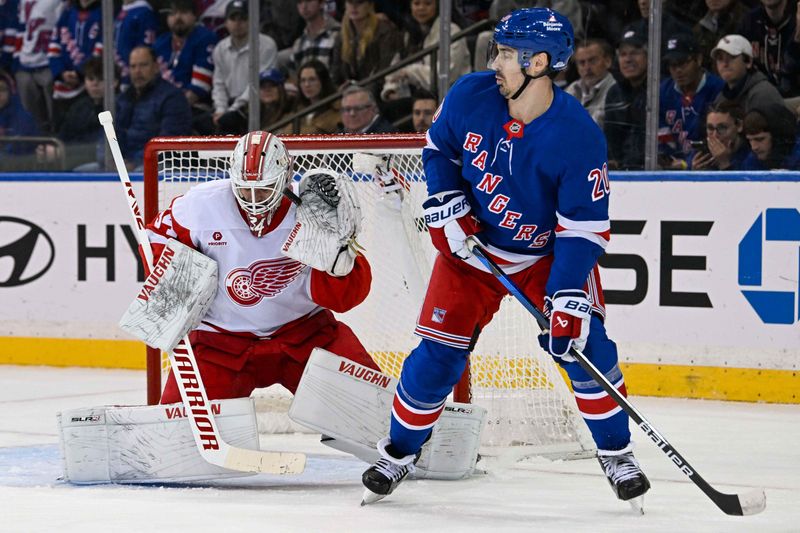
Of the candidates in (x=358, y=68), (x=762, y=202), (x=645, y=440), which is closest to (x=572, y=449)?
(x=645, y=440)

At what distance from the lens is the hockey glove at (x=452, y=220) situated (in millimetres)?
3195

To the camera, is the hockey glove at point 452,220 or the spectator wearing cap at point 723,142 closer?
the hockey glove at point 452,220

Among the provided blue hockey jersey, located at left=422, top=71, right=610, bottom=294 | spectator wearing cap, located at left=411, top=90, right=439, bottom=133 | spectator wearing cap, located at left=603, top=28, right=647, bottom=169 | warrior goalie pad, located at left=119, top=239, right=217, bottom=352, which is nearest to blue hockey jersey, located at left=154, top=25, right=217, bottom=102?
spectator wearing cap, located at left=411, top=90, right=439, bottom=133

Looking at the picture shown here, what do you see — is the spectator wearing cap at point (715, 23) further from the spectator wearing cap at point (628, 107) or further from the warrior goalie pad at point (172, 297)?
the warrior goalie pad at point (172, 297)

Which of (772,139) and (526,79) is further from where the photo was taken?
(772,139)

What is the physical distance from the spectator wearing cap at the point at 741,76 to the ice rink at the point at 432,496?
4.34 ft

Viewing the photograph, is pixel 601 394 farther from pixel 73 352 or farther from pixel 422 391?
pixel 73 352

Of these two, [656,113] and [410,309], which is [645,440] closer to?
[410,309]

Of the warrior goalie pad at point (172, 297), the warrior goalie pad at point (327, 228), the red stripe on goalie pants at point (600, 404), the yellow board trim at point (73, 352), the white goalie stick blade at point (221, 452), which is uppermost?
the warrior goalie pad at point (327, 228)

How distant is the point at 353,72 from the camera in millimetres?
6215

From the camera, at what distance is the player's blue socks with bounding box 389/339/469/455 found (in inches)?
127

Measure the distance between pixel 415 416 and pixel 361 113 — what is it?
2.92 m

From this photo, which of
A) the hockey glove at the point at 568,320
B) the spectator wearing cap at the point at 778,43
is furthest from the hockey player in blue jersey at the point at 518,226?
Answer: the spectator wearing cap at the point at 778,43

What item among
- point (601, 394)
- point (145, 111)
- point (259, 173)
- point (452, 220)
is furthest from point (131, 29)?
point (601, 394)
